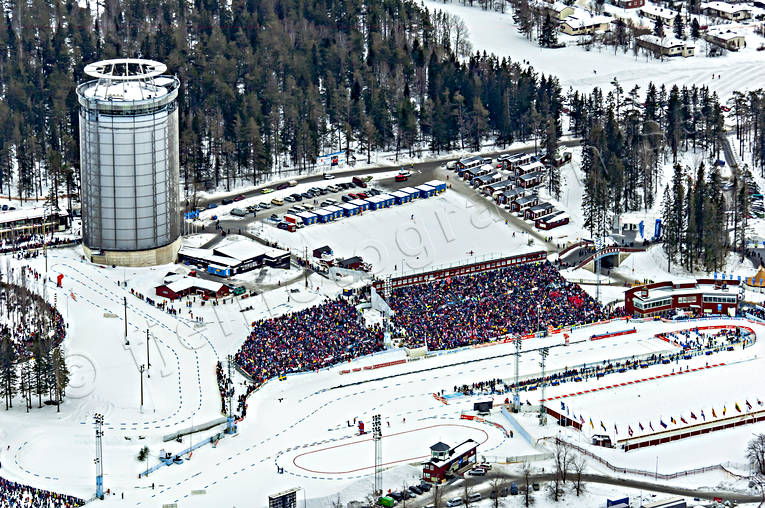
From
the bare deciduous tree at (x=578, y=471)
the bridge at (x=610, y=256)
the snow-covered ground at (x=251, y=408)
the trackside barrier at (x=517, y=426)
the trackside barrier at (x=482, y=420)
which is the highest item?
the bare deciduous tree at (x=578, y=471)

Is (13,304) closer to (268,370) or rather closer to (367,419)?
(268,370)

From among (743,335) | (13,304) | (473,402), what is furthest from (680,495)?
(13,304)

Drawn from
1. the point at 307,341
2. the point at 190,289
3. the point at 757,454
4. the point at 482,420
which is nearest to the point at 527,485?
the point at 482,420

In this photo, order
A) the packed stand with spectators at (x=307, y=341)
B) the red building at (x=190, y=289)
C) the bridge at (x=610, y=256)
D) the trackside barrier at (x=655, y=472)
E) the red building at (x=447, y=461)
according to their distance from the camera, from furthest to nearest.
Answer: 1. the bridge at (x=610, y=256)
2. the red building at (x=190, y=289)
3. the packed stand with spectators at (x=307, y=341)
4. the trackside barrier at (x=655, y=472)
5. the red building at (x=447, y=461)

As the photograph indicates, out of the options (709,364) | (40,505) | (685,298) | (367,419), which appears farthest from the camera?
(685,298)

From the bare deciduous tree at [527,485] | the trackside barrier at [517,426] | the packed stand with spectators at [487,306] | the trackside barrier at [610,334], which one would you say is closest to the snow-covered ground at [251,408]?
the trackside barrier at [517,426]

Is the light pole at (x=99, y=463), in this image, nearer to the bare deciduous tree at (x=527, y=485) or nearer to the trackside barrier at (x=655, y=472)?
the bare deciduous tree at (x=527, y=485)
